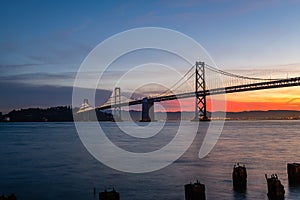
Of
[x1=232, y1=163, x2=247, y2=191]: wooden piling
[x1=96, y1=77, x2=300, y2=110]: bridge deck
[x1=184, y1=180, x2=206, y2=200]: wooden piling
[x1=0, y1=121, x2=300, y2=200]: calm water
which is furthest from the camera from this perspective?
[x1=96, y1=77, x2=300, y2=110]: bridge deck

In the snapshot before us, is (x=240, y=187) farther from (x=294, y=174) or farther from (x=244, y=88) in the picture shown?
(x=244, y=88)

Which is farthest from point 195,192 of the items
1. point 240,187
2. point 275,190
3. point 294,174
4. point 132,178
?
point 132,178

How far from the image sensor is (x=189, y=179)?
18203mm

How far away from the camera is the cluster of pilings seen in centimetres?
1130

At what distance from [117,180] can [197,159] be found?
9434mm

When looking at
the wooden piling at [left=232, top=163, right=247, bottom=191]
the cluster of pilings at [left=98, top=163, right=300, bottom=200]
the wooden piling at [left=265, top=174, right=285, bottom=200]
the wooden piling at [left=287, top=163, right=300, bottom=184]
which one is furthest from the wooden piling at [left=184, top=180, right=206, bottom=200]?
the wooden piling at [left=287, top=163, right=300, bottom=184]

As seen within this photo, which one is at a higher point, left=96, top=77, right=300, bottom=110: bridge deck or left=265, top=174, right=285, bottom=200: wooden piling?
left=96, top=77, right=300, bottom=110: bridge deck

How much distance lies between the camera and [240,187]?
15289 mm

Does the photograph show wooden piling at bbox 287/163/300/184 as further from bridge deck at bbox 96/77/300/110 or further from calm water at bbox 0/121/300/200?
bridge deck at bbox 96/77/300/110

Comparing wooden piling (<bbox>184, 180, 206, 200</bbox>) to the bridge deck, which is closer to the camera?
wooden piling (<bbox>184, 180, 206, 200</bbox>)

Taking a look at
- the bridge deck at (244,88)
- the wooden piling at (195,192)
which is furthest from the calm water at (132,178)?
the bridge deck at (244,88)

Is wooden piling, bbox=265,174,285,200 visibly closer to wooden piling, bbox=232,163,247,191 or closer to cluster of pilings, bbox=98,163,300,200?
cluster of pilings, bbox=98,163,300,200

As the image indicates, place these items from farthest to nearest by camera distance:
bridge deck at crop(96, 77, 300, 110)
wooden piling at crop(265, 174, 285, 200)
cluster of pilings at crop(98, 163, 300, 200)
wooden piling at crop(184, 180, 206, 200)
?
bridge deck at crop(96, 77, 300, 110), wooden piling at crop(265, 174, 285, 200), wooden piling at crop(184, 180, 206, 200), cluster of pilings at crop(98, 163, 300, 200)

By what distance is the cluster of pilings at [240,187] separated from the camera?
11.3 meters
